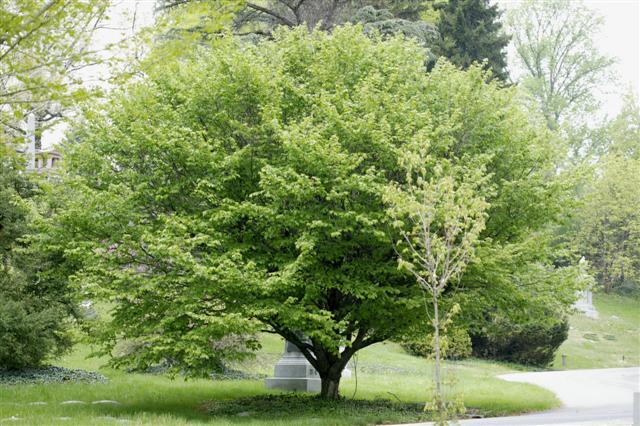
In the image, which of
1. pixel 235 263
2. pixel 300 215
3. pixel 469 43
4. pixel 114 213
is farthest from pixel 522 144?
pixel 469 43

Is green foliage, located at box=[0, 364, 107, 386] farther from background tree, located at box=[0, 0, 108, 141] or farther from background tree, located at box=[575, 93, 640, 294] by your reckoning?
background tree, located at box=[575, 93, 640, 294]

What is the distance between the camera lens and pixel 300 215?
13.7 metres

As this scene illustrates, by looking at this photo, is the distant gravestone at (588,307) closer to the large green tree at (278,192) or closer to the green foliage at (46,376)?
the large green tree at (278,192)

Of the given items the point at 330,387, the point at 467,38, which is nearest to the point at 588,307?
the point at 467,38

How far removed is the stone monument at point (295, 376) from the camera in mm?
18922

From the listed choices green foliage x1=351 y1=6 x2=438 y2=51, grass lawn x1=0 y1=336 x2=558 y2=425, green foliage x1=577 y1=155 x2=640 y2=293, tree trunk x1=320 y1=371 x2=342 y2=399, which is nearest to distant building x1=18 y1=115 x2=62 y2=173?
grass lawn x1=0 y1=336 x2=558 y2=425

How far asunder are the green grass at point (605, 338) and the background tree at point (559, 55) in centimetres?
1763

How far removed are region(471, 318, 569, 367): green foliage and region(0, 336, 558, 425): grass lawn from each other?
6.20m

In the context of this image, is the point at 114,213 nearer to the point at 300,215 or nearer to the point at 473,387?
the point at 300,215

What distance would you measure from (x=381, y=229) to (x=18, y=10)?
8141mm

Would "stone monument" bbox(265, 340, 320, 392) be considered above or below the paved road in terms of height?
above

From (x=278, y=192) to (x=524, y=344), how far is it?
1935 centimetres

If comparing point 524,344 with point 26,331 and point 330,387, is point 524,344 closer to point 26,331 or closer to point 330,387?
point 330,387

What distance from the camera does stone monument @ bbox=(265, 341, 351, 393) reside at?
18.9 m
